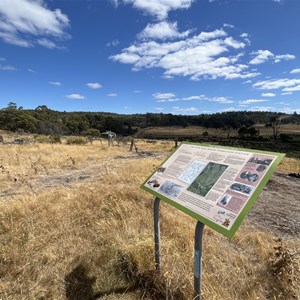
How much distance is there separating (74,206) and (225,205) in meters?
3.78

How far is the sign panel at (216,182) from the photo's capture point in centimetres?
254

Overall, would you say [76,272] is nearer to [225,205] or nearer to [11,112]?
[225,205]

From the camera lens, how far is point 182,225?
4.93 metres

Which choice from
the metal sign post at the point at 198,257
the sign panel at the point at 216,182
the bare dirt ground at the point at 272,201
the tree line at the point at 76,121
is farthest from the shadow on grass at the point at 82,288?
the tree line at the point at 76,121

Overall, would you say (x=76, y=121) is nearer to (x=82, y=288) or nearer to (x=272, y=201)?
(x=272, y=201)

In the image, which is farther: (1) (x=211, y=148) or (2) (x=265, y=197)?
(2) (x=265, y=197)

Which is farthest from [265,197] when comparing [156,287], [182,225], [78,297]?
[78,297]

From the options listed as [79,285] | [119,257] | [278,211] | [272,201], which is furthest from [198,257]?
[272,201]

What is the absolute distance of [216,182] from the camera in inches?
116

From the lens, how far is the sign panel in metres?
2.54

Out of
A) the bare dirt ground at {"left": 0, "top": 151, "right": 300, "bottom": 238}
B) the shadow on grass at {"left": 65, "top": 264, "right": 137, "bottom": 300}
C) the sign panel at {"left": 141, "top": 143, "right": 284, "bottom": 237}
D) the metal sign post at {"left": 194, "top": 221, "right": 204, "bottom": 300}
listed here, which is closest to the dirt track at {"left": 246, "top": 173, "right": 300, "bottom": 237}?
the bare dirt ground at {"left": 0, "top": 151, "right": 300, "bottom": 238}

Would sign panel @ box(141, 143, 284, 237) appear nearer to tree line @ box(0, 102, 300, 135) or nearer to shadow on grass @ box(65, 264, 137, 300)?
shadow on grass @ box(65, 264, 137, 300)

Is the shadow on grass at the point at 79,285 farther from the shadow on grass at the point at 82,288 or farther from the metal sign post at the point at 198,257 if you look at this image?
the metal sign post at the point at 198,257

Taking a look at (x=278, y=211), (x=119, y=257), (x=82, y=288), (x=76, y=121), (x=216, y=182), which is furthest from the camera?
(x=76, y=121)
